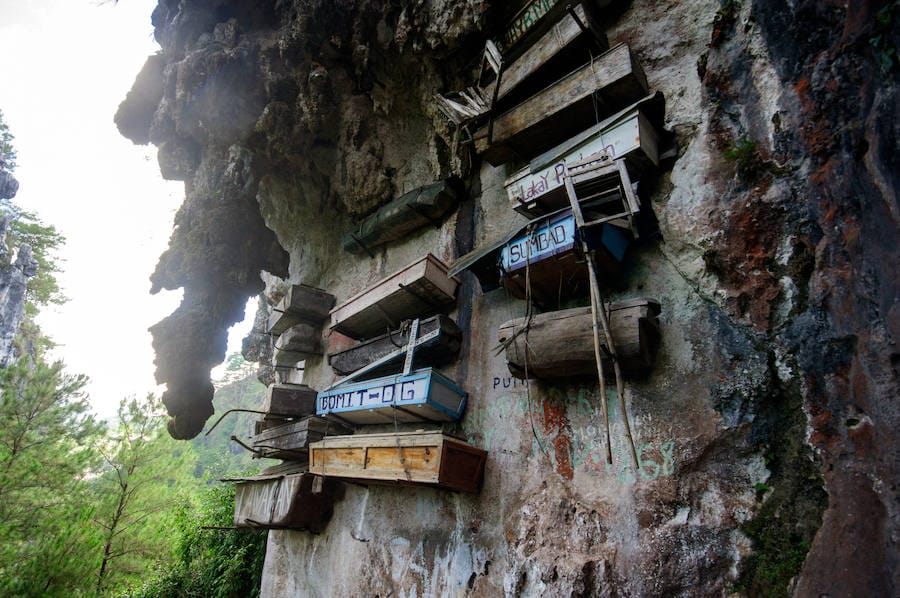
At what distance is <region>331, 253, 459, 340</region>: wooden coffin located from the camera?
156 inches

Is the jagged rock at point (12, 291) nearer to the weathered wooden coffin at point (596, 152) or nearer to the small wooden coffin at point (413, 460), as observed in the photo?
the small wooden coffin at point (413, 460)

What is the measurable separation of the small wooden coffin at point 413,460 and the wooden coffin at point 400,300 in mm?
1300

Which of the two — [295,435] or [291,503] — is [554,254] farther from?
[291,503]

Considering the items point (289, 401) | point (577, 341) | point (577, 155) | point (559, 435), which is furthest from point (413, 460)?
point (577, 155)

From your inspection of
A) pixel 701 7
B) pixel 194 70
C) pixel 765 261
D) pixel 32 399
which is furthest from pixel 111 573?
pixel 701 7

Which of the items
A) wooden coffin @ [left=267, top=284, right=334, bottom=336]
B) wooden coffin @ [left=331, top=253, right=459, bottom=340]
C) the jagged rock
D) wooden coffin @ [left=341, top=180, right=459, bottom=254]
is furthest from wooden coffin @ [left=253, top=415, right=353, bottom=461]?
the jagged rock

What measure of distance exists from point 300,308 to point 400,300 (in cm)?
198

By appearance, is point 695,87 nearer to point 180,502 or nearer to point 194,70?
point 194,70

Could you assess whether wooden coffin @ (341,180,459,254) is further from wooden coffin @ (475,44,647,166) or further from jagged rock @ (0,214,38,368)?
jagged rock @ (0,214,38,368)

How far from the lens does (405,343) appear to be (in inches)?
158

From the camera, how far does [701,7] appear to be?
122 inches

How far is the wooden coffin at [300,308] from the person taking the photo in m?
5.50

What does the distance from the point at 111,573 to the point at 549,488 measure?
875 cm

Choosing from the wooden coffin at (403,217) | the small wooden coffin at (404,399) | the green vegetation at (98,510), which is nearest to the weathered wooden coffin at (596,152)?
the wooden coffin at (403,217)
